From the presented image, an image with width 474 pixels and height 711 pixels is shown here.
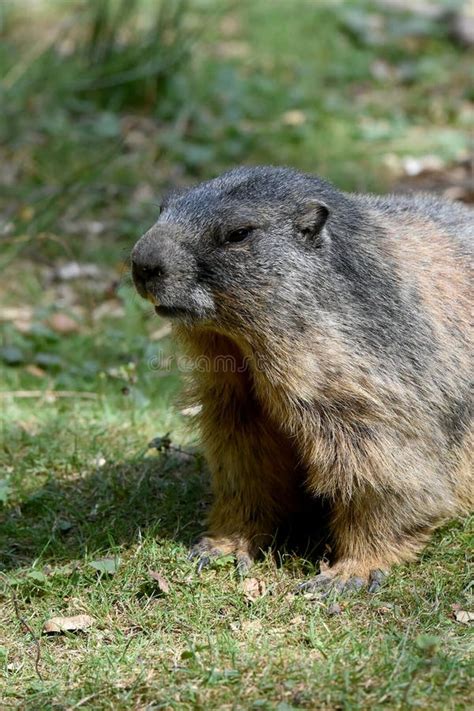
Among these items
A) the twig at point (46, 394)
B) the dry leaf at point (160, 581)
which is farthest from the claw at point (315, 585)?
the twig at point (46, 394)

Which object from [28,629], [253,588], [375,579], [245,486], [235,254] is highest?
[235,254]

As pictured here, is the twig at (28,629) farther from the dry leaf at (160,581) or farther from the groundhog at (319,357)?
the groundhog at (319,357)

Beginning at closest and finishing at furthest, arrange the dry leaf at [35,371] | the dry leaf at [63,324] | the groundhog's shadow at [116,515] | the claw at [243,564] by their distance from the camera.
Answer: the claw at [243,564] < the groundhog's shadow at [116,515] < the dry leaf at [35,371] < the dry leaf at [63,324]

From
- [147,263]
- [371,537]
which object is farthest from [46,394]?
[371,537]

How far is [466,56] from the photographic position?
13.2 meters

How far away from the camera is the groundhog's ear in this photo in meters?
4.59

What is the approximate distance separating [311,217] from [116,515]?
202cm

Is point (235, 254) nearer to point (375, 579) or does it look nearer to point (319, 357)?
point (319, 357)

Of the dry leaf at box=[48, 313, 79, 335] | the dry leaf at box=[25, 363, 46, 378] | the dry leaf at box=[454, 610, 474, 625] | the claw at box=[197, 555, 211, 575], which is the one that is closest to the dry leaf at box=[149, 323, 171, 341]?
the dry leaf at box=[48, 313, 79, 335]

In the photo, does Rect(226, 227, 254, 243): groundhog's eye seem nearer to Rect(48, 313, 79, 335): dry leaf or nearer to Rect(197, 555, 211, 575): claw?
Rect(197, 555, 211, 575): claw

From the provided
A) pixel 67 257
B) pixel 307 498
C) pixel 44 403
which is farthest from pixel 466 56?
pixel 307 498

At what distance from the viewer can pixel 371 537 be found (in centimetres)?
487

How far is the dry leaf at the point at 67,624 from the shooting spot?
177 inches

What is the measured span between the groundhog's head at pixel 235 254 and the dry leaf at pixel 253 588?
130 centimetres
